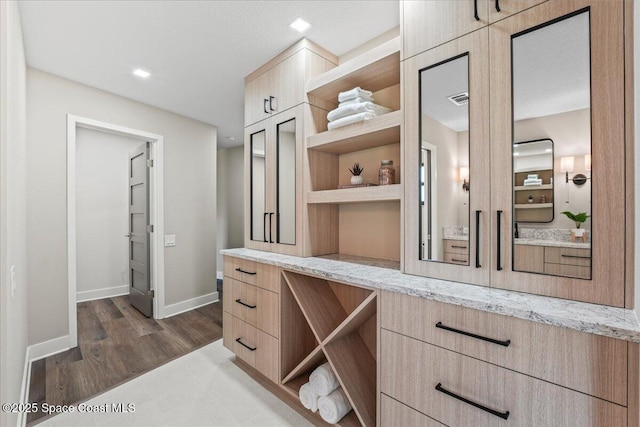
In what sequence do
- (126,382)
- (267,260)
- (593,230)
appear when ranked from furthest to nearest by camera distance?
(126,382) → (267,260) → (593,230)

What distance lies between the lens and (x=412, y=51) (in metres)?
1.50

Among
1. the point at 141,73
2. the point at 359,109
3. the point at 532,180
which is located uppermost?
the point at 141,73

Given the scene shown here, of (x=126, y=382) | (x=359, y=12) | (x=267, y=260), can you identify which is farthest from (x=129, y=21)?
(x=126, y=382)

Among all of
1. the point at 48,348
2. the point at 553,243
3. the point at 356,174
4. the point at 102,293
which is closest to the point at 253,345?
the point at 356,174

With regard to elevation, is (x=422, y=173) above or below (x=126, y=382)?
above

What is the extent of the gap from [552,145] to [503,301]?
64 centimetres

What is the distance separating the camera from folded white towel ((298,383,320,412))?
1711 mm

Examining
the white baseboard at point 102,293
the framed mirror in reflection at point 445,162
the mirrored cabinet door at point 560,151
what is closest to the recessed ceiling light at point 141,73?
the framed mirror in reflection at point 445,162

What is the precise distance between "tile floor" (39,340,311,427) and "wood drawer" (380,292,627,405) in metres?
1.13

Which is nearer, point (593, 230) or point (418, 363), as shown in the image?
point (593, 230)

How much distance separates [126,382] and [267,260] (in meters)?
1.46

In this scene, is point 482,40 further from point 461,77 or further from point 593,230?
point 593,230

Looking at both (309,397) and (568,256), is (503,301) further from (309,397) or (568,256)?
(309,397)

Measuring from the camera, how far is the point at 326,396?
1665mm
